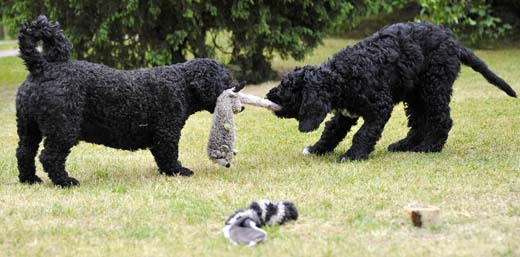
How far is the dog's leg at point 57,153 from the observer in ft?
20.1

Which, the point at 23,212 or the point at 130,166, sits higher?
the point at 23,212

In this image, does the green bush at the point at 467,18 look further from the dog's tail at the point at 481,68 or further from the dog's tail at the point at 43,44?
the dog's tail at the point at 43,44

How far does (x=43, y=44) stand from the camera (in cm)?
634

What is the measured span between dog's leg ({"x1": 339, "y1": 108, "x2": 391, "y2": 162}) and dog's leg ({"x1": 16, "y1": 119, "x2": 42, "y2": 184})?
298 centimetres

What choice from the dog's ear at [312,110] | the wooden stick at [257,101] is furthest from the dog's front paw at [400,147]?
the wooden stick at [257,101]

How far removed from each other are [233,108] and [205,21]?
7868 mm

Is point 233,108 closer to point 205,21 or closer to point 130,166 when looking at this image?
point 130,166

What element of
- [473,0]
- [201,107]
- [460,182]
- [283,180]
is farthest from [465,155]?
[473,0]

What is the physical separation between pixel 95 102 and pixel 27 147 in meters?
0.75

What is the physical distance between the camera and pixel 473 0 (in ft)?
56.1

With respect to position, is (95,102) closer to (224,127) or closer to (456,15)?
(224,127)

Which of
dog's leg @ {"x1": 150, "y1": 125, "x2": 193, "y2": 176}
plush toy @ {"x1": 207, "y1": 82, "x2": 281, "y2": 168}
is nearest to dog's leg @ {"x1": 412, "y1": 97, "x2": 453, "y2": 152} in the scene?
plush toy @ {"x1": 207, "y1": 82, "x2": 281, "y2": 168}

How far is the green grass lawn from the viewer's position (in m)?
4.55

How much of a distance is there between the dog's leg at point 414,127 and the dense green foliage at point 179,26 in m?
6.17
